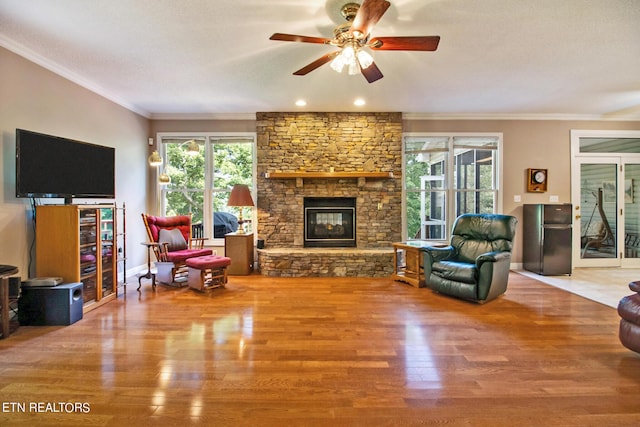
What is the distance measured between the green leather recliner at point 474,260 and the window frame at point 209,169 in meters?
3.17

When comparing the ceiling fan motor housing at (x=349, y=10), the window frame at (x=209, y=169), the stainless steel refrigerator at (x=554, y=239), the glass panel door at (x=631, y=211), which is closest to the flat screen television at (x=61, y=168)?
the window frame at (x=209, y=169)

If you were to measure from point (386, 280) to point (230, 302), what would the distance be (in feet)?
7.67

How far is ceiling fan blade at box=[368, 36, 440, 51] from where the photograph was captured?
217 cm

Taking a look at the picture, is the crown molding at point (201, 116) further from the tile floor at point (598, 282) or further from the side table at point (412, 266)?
the tile floor at point (598, 282)

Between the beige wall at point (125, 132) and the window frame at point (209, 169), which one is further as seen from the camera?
the window frame at point (209, 169)

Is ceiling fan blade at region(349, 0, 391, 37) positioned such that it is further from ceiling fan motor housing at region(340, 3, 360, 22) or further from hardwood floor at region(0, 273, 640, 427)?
hardwood floor at region(0, 273, 640, 427)

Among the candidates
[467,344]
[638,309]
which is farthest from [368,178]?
[638,309]

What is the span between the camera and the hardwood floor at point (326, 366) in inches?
65.6

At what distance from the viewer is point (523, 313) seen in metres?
3.15

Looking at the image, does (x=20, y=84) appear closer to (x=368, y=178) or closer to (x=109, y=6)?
(x=109, y=6)

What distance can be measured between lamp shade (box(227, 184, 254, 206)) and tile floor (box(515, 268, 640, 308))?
472 cm

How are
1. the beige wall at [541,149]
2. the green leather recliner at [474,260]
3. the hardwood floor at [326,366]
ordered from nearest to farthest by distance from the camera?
the hardwood floor at [326,366], the green leather recliner at [474,260], the beige wall at [541,149]

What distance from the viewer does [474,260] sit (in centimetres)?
389

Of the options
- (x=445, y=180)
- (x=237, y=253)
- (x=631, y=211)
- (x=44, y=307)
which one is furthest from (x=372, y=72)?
(x=631, y=211)
